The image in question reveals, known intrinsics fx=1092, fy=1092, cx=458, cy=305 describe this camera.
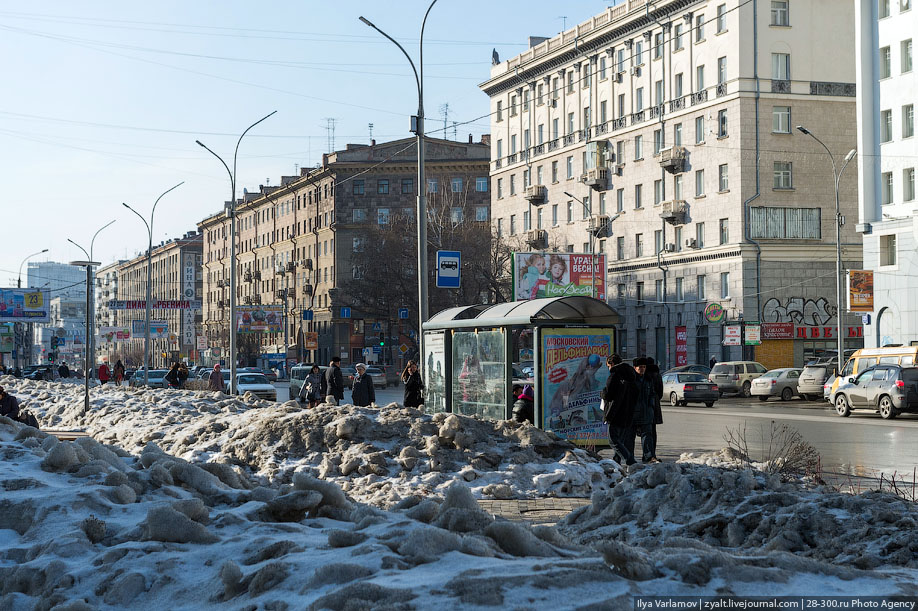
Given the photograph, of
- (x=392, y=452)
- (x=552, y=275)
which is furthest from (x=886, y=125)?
(x=392, y=452)

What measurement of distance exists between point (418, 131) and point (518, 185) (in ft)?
169

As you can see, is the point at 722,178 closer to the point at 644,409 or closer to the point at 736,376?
the point at 736,376

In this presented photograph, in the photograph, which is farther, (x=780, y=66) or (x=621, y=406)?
(x=780, y=66)

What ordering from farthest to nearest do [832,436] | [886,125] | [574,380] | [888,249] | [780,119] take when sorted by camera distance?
1. [780,119]
2. [886,125]
3. [888,249]
4. [832,436]
5. [574,380]

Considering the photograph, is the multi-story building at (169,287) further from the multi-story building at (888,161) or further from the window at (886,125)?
the window at (886,125)

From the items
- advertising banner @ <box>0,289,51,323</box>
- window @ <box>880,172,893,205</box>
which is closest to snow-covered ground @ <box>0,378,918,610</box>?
window @ <box>880,172,893,205</box>

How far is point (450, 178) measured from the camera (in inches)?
3789

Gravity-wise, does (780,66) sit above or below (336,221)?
above

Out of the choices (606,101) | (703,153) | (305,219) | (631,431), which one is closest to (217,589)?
(631,431)

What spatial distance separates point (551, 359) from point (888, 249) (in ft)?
112

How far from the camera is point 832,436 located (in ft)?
74.7

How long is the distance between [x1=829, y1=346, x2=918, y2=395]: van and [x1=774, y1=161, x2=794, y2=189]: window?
22473mm

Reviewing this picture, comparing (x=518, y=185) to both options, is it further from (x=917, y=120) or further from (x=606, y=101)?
(x=917, y=120)

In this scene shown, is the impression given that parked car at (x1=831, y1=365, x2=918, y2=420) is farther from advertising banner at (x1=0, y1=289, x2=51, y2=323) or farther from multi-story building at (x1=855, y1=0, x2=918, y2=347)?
advertising banner at (x1=0, y1=289, x2=51, y2=323)
